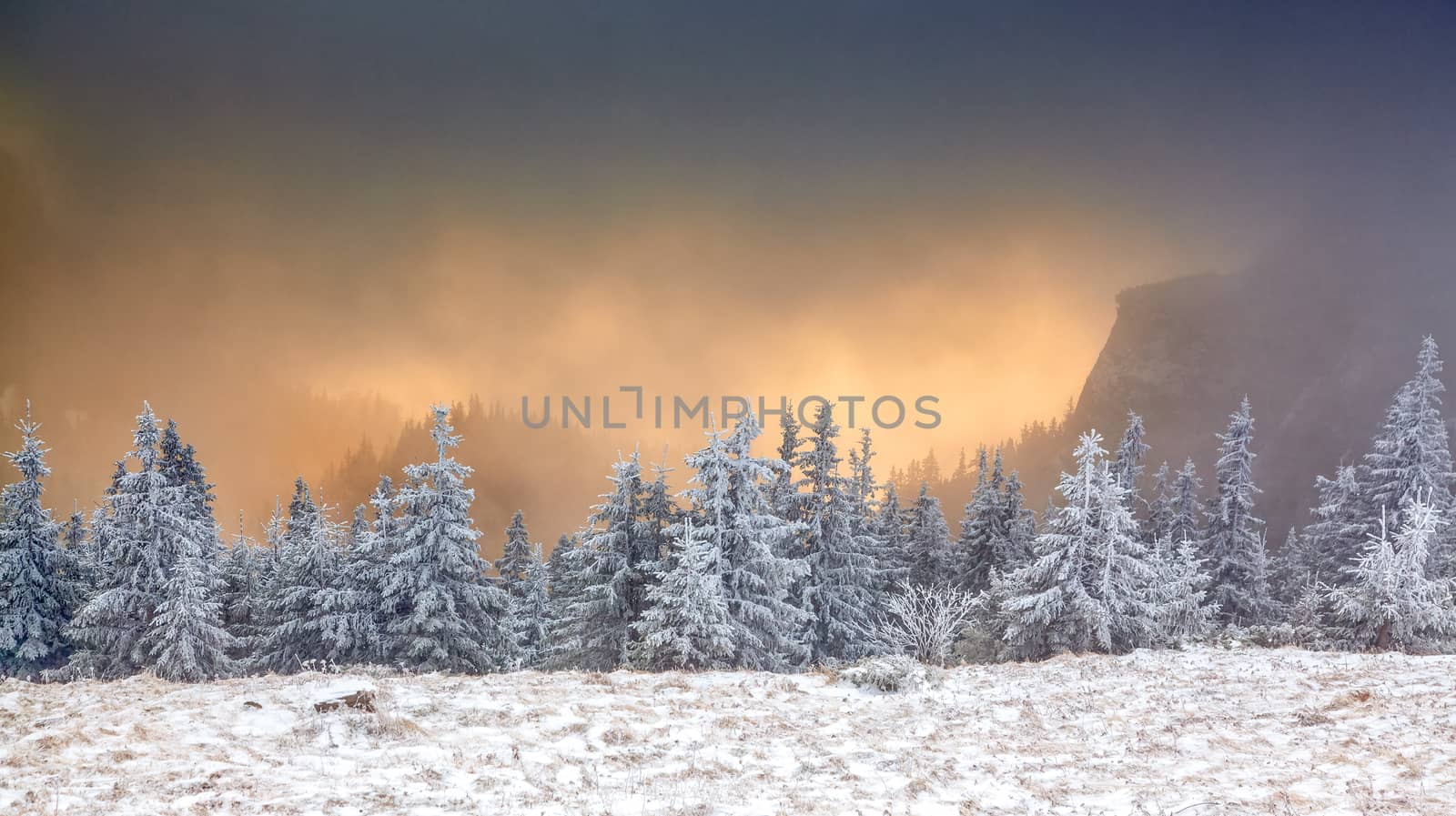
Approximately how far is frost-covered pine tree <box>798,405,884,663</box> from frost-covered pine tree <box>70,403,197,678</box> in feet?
91.8

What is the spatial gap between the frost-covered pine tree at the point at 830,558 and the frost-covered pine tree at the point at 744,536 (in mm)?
4747

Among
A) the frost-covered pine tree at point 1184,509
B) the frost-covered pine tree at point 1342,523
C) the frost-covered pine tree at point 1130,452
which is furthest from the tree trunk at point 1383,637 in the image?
the frost-covered pine tree at point 1184,509

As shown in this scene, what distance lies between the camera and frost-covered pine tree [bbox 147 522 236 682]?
97.2ft

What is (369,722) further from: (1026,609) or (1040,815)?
(1026,609)

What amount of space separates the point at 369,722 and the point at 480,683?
3810 millimetres

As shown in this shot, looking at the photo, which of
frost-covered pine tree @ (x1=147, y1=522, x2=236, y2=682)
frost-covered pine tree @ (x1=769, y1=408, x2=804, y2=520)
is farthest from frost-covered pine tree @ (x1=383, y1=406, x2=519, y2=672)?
frost-covered pine tree @ (x1=769, y1=408, x2=804, y2=520)

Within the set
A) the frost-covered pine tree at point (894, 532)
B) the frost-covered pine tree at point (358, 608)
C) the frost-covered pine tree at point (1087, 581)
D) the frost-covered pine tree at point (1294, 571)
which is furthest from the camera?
the frost-covered pine tree at point (894, 532)

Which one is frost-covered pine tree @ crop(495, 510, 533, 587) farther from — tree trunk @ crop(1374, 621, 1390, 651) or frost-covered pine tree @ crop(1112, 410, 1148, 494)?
tree trunk @ crop(1374, 621, 1390, 651)

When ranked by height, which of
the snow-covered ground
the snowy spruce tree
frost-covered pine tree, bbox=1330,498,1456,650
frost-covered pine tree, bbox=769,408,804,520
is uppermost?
frost-covered pine tree, bbox=769,408,804,520

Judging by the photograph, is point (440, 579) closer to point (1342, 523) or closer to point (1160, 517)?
point (1160, 517)

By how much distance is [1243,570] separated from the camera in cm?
3884

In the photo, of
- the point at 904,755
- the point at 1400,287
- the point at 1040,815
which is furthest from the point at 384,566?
the point at 1400,287

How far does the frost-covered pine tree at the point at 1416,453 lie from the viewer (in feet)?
117

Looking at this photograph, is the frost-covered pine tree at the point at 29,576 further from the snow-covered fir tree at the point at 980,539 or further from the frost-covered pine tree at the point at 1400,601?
the frost-covered pine tree at the point at 1400,601
